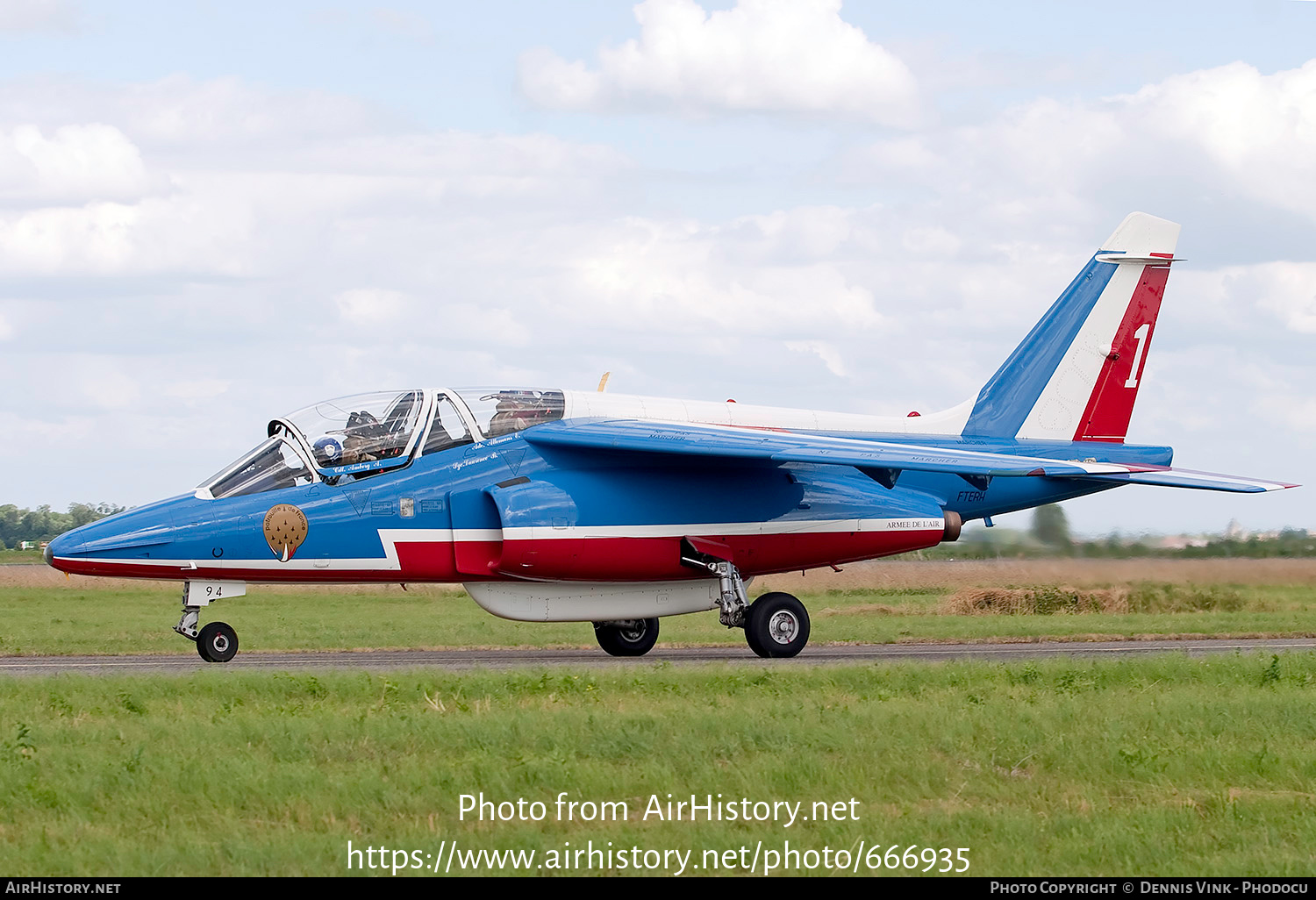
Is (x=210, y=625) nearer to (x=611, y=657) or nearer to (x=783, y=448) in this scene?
(x=611, y=657)

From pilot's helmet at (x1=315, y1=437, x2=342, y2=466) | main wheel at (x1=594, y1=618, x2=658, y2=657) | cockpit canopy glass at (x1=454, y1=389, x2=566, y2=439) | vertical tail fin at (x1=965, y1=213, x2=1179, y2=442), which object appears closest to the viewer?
pilot's helmet at (x1=315, y1=437, x2=342, y2=466)

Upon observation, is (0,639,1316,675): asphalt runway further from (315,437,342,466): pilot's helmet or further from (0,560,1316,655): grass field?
(315,437,342,466): pilot's helmet

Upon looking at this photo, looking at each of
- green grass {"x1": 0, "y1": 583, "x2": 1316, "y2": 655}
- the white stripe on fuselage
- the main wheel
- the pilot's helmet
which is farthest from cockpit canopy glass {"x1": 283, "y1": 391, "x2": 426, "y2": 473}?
green grass {"x1": 0, "y1": 583, "x2": 1316, "y2": 655}

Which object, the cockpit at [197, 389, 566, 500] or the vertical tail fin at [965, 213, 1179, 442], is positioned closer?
the cockpit at [197, 389, 566, 500]

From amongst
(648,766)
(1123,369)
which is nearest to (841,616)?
(1123,369)

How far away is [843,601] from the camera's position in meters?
36.1

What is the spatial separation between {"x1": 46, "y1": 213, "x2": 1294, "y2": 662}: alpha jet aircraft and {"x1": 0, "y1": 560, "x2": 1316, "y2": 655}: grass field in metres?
3.41

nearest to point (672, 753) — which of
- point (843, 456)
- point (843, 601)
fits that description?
point (843, 456)

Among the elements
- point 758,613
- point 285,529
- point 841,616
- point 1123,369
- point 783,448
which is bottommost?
point 841,616

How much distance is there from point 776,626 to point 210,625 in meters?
7.26

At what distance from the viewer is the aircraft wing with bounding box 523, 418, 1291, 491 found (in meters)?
17.5

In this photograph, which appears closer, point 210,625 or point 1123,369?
point 210,625

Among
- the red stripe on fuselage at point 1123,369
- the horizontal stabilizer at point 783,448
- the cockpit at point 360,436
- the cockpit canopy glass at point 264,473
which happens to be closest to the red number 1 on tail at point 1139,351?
the red stripe on fuselage at point 1123,369

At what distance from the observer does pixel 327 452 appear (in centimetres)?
1792
